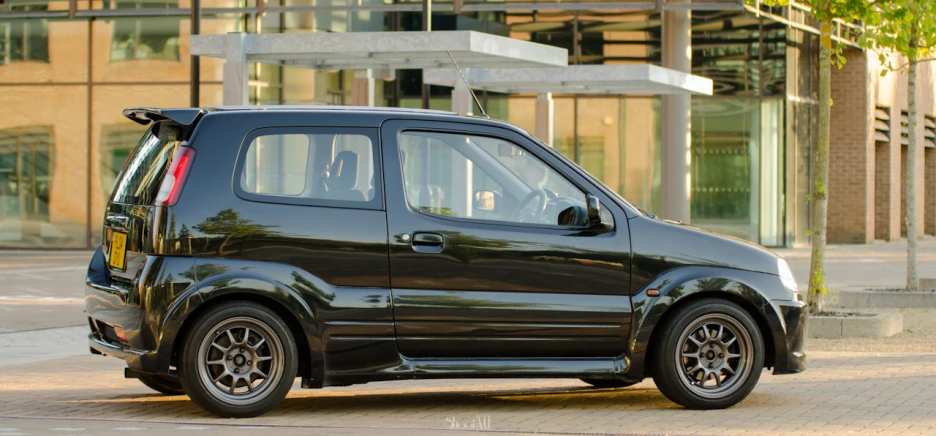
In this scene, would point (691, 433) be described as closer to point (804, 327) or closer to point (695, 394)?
point (695, 394)

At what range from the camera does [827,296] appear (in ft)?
54.3

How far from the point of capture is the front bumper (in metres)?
7.86

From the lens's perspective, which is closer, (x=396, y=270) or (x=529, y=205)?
(x=396, y=270)

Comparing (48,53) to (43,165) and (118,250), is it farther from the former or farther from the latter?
(118,250)

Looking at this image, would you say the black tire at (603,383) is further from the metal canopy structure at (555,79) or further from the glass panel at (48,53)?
the glass panel at (48,53)

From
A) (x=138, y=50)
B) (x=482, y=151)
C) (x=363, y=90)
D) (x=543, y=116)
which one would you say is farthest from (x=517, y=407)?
(x=138, y=50)

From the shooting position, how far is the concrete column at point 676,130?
27.8 meters

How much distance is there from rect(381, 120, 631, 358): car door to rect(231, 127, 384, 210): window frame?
0.06 metres

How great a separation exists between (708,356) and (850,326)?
16.3 ft

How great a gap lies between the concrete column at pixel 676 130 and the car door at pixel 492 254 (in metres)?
20.1

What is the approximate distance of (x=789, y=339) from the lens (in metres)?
7.89

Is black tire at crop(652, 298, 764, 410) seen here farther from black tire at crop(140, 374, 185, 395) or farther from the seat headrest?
black tire at crop(140, 374, 185, 395)

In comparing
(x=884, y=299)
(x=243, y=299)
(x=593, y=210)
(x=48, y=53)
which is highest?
(x=48, y=53)

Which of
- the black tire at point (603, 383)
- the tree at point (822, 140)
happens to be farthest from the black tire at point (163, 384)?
the tree at point (822, 140)
